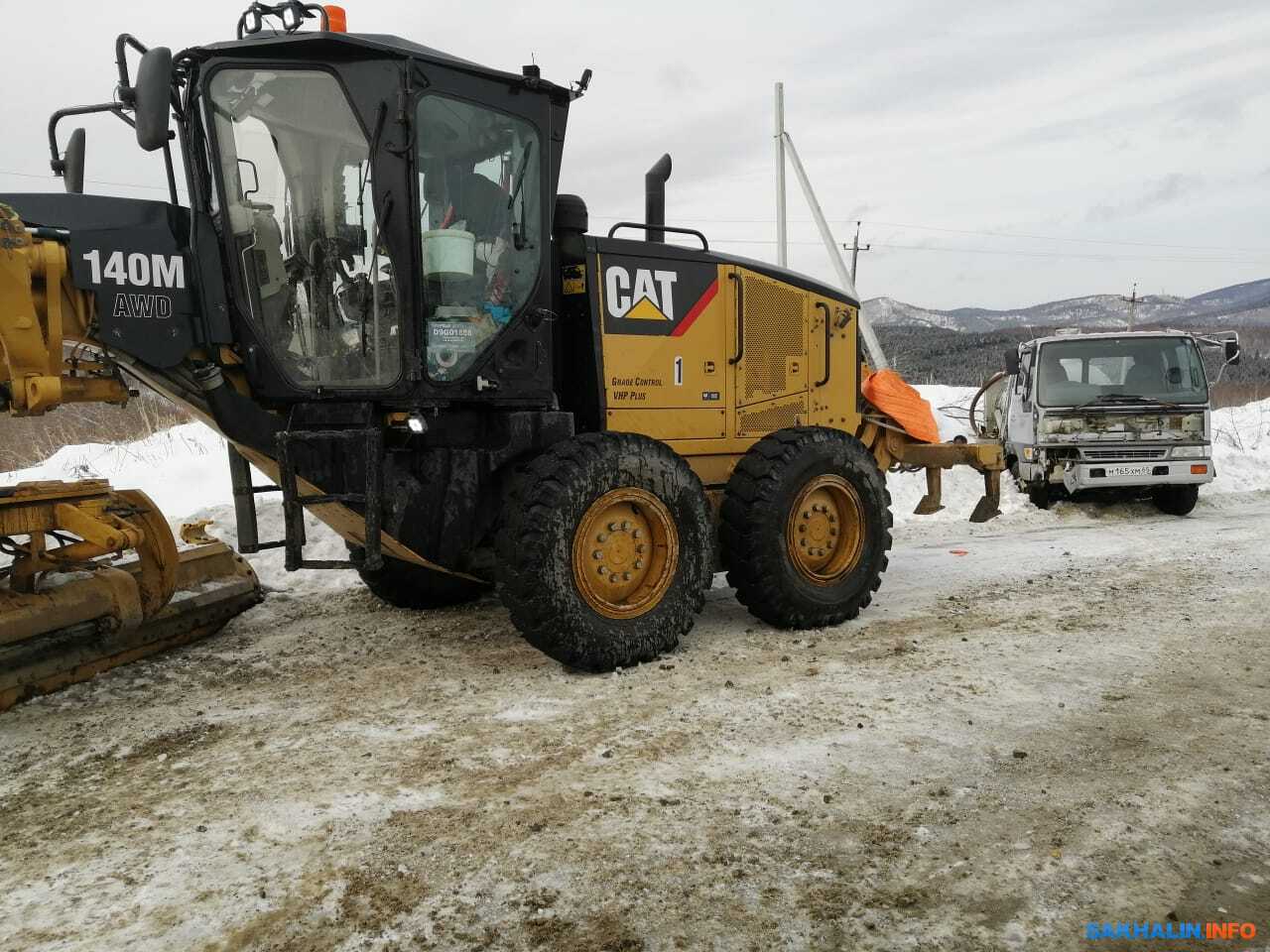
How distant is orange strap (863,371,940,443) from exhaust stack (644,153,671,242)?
212 cm

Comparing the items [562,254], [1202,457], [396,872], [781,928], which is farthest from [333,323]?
[1202,457]

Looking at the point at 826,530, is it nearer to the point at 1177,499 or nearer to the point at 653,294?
the point at 653,294

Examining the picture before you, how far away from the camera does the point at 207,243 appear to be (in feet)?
14.3

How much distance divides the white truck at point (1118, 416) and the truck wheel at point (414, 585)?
6.19m

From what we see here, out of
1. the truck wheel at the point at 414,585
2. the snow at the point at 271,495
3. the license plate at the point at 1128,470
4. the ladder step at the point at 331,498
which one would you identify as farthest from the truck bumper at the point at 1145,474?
the ladder step at the point at 331,498

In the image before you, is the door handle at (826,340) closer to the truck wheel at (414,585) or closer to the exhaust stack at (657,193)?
the exhaust stack at (657,193)

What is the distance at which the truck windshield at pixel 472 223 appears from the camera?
14.7 feet

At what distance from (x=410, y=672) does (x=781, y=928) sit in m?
2.76

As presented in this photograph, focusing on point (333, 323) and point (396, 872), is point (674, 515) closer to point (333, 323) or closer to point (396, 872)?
point (333, 323)

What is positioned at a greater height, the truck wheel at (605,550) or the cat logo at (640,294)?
the cat logo at (640,294)

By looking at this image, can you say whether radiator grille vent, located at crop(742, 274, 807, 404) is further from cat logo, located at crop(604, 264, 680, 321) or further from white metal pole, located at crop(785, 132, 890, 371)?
white metal pole, located at crop(785, 132, 890, 371)

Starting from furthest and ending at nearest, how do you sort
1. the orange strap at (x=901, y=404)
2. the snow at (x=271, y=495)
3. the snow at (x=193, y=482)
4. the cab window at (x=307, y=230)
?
the snow at (x=271, y=495), the orange strap at (x=901, y=404), the snow at (x=193, y=482), the cab window at (x=307, y=230)

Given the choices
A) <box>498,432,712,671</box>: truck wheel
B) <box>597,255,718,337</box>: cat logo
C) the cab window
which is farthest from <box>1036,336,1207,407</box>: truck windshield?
the cab window

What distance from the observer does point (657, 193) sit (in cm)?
566
